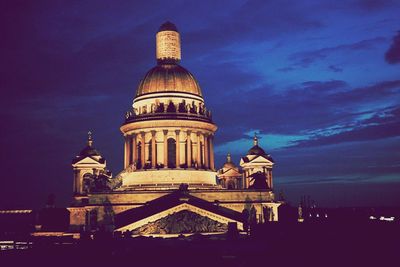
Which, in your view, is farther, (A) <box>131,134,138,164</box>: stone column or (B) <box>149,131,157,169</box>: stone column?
(A) <box>131,134,138,164</box>: stone column

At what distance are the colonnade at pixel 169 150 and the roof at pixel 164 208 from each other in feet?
36.6

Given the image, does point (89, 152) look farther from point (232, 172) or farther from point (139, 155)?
point (232, 172)

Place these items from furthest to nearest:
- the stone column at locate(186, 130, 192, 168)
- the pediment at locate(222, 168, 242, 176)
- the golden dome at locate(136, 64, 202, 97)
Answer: the pediment at locate(222, 168, 242, 176)
the golden dome at locate(136, 64, 202, 97)
the stone column at locate(186, 130, 192, 168)

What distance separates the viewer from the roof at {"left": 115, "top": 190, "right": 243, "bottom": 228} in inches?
2068

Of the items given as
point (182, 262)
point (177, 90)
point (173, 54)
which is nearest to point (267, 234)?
point (182, 262)

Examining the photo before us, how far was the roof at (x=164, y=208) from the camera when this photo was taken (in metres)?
52.5

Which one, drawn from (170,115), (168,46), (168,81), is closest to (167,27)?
(168,46)

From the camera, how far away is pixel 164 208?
172ft

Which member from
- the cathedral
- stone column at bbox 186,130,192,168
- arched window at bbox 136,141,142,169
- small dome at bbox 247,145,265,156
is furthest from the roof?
small dome at bbox 247,145,265,156

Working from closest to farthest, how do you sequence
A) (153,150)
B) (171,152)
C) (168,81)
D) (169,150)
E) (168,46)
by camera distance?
(153,150), (169,150), (171,152), (168,81), (168,46)

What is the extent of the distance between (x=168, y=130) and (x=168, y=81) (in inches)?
Result: 271

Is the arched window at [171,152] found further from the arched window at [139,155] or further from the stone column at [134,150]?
the stone column at [134,150]

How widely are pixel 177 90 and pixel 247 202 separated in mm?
19423

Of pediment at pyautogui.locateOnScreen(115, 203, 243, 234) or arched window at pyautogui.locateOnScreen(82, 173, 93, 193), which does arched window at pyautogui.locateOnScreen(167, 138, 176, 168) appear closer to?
arched window at pyautogui.locateOnScreen(82, 173, 93, 193)
